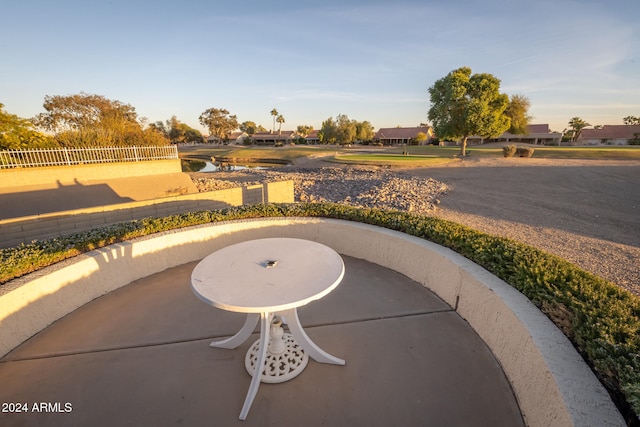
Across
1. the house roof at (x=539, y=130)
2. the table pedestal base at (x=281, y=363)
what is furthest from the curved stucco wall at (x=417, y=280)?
the house roof at (x=539, y=130)

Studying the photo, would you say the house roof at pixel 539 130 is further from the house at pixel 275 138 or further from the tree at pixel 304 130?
the house at pixel 275 138

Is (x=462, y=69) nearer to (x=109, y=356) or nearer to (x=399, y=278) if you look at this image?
(x=399, y=278)

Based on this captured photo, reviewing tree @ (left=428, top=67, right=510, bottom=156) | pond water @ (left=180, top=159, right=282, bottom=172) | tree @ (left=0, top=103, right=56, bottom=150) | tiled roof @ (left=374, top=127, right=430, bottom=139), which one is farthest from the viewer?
tiled roof @ (left=374, top=127, right=430, bottom=139)

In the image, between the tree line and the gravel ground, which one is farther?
the tree line

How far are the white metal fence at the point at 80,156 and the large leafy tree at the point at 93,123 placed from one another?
5.81 ft

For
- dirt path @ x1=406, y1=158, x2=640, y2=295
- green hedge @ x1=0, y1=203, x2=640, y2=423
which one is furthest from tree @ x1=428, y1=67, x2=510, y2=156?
green hedge @ x1=0, y1=203, x2=640, y2=423

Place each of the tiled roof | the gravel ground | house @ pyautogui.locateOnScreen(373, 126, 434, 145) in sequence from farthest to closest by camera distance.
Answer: the tiled roof, house @ pyautogui.locateOnScreen(373, 126, 434, 145), the gravel ground

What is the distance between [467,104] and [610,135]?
52162mm

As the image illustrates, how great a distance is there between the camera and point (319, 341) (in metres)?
3.43

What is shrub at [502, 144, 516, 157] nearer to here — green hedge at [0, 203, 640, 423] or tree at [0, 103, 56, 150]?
green hedge at [0, 203, 640, 423]

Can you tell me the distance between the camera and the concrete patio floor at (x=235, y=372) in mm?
2516

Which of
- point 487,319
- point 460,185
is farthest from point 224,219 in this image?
point 460,185

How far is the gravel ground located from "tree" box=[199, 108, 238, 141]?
65.9m

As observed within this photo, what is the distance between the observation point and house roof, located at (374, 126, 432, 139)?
63.2 metres
